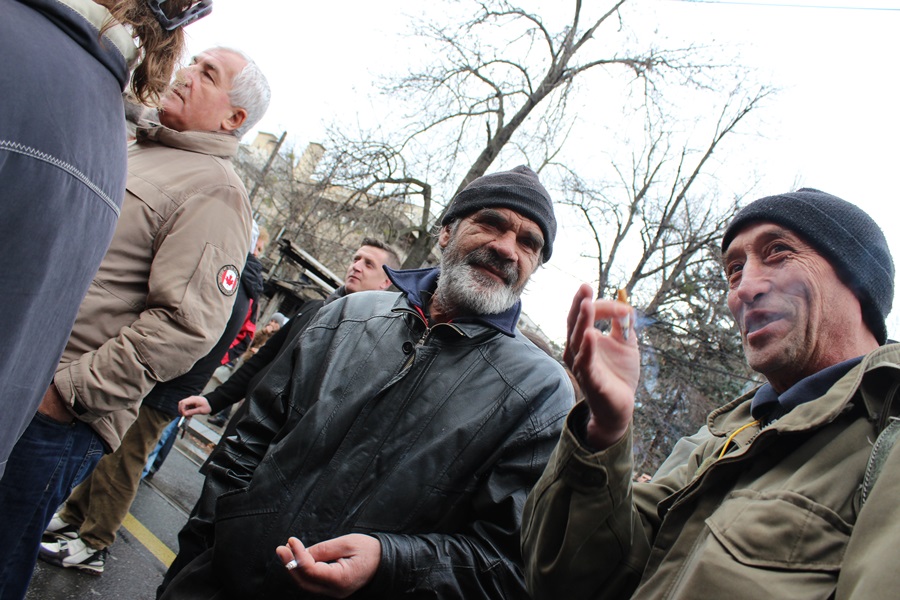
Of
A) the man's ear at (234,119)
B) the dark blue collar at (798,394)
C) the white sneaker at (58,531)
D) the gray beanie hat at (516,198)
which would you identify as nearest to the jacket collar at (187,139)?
the man's ear at (234,119)

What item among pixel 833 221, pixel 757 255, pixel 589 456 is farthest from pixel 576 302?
pixel 833 221

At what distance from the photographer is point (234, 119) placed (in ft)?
8.71

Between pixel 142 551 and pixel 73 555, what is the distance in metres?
0.70

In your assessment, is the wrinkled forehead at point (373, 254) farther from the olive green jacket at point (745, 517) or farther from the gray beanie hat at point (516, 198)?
the olive green jacket at point (745, 517)

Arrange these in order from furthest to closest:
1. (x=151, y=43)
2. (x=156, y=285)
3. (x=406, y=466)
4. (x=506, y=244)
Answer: (x=506, y=244) < (x=156, y=285) < (x=406, y=466) < (x=151, y=43)

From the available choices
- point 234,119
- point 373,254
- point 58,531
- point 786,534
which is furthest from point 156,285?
point 373,254

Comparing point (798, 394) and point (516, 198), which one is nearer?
point (798, 394)

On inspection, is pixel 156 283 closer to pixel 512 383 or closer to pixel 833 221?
pixel 512 383

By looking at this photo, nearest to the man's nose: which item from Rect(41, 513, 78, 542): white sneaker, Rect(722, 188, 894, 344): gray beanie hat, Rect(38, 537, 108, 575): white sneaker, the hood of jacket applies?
Rect(722, 188, 894, 344): gray beanie hat

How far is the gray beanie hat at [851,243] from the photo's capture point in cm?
142

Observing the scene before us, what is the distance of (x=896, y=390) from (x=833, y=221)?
1.94 feet

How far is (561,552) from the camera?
1.30 m

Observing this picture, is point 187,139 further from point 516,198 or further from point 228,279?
point 516,198

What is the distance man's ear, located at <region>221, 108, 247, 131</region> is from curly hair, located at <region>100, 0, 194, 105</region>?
3.94 ft
